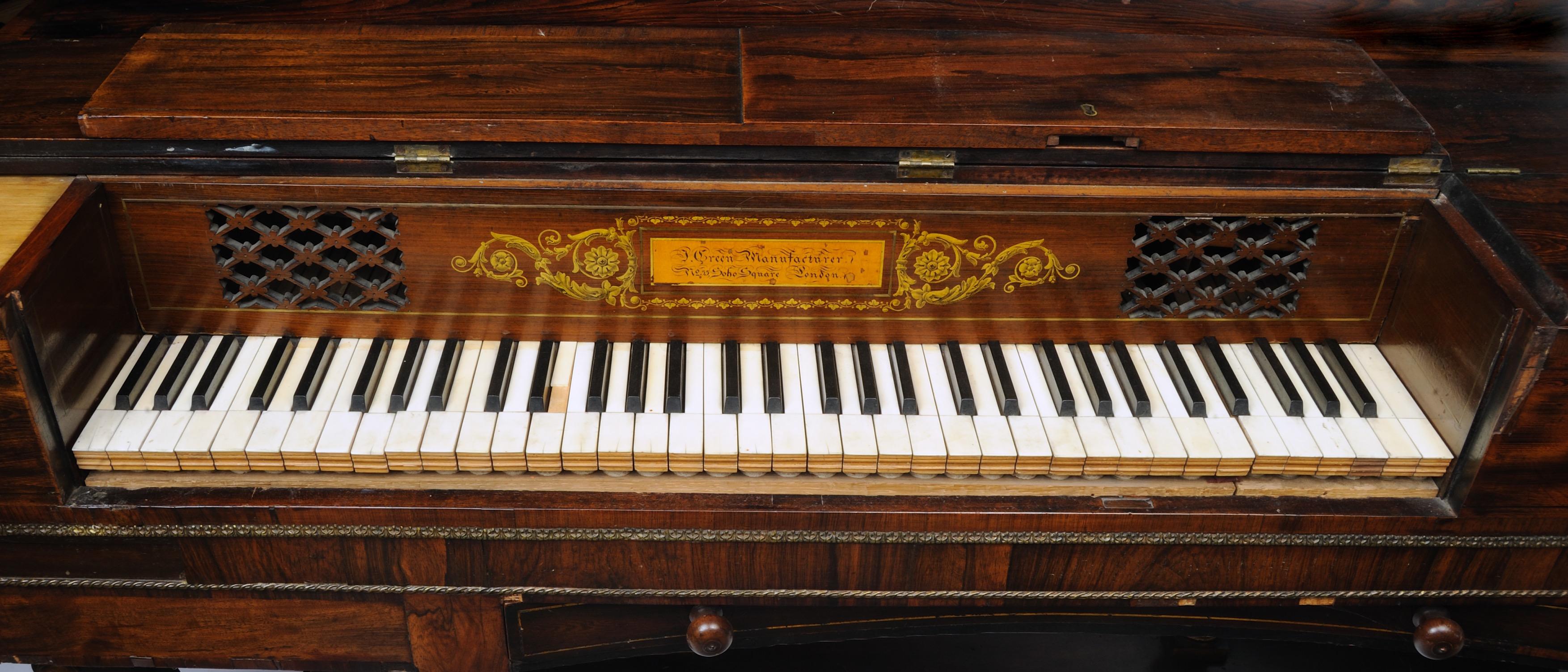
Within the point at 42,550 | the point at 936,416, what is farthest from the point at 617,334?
the point at 42,550

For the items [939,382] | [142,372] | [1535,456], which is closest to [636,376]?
[939,382]

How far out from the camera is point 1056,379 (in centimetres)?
224

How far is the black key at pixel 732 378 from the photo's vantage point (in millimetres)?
2174

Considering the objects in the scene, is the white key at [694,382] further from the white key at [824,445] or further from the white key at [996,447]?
the white key at [996,447]

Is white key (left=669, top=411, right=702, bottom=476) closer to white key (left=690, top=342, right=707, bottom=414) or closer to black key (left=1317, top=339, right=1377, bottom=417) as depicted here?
white key (left=690, top=342, right=707, bottom=414)

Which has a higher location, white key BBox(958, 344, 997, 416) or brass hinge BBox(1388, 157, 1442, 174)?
brass hinge BBox(1388, 157, 1442, 174)

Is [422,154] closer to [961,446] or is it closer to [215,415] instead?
→ [215,415]

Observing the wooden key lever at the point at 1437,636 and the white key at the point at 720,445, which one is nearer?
the white key at the point at 720,445

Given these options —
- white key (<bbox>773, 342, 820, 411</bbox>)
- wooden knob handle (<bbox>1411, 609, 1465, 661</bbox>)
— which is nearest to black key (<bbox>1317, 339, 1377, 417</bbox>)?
wooden knob handle (<bbox>1411, 609, 1465, 661</bbox>)

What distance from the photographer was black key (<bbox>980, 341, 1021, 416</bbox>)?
2180mm

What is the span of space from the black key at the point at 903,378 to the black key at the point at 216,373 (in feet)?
4.14

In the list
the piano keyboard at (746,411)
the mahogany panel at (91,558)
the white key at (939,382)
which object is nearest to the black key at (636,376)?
the piano keyboard at (746,411)

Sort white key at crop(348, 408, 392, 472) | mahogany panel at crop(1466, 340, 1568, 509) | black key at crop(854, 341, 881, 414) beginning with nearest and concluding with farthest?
mahogany panel at crop(1466, 340, 1568, 509), white key at crop(348, 408, 392, 472), black key at crop(854, 341, 881, 414)

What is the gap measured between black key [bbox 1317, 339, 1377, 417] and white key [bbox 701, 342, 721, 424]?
1173 millimetres
